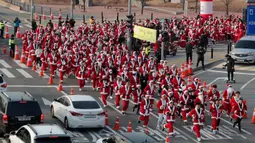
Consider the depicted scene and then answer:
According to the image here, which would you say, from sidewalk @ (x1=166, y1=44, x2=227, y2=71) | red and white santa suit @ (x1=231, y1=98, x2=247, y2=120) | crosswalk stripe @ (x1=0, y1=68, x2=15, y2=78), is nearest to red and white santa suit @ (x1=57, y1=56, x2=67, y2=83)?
crosswalk stripe @ (x1=0, y1=68, x2=15, y2=78)

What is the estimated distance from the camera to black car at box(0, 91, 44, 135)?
24.5 meters

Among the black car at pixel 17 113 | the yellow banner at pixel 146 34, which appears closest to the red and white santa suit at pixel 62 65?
the yellow banner at pixel 146 34

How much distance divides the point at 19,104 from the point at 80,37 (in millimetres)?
20901

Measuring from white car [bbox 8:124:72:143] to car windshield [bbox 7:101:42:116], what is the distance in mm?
2702

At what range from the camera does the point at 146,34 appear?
139 feet

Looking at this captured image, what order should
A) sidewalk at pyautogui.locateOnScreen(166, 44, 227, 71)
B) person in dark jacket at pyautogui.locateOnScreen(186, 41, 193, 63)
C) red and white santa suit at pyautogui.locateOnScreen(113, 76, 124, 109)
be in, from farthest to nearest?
sidewalk at pyautogui.locateOnScreen(166, 44, 227, 71) < person in dark jacket at pyautogui.locateOnScreen(186, 41, 193, 63) < red and white santa suit at pyautogui.locateOnScreen(113, 76, 124, 109)

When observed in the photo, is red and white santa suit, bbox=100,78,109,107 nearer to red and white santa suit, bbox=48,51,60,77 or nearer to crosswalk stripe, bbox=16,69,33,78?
red and white santa suit, bbox=48,51,60,77

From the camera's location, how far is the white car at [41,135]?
20.3 meters

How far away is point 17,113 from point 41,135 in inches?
174

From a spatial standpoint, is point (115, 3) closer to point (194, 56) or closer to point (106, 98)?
point (194, 56)

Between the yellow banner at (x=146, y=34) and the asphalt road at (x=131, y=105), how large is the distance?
3250 millimetres

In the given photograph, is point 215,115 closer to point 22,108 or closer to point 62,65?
point 22,108

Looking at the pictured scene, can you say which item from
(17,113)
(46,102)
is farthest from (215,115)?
(46,102)

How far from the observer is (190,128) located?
28.2 meters
